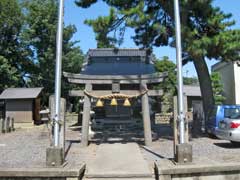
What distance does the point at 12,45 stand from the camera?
4403 centimetres

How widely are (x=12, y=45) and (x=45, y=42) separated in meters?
3.60

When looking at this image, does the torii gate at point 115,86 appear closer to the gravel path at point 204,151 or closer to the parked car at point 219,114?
the gravel path at point 204,151

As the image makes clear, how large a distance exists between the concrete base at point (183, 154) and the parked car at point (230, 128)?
571cm

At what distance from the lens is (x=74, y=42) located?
4575cm

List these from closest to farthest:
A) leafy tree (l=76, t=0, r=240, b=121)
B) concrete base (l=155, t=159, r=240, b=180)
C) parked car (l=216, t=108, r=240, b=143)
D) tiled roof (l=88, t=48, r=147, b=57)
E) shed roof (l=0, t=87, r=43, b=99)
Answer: concrete base (l=155, t=159, r=240, b=180) → parked car (l=216, t=108, r=240, b=143) → leafy tree (l=76, t=0, r=240, b=121) → tiled roof (l=88, t=48, r=147, b=57) → shed roof (l=0, t=87, r=43, b=99)

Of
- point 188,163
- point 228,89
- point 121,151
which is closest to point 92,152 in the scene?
point 121,151

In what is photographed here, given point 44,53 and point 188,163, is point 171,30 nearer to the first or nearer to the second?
point 188,163

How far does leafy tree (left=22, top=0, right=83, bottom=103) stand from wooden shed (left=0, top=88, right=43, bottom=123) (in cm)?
630

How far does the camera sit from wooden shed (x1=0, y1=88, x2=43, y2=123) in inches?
1453

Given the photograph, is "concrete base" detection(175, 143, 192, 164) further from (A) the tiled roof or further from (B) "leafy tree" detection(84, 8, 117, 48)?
(A) the tiled roof

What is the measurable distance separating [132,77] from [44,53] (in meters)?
27.6

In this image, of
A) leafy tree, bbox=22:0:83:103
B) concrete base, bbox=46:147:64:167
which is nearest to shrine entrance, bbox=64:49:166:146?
concrete base, bbox=46:147:64:167

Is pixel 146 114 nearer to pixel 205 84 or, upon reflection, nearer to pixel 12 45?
pixel 205 84

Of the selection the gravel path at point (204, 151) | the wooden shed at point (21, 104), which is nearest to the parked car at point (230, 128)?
the gravel path at point (204, 151)
